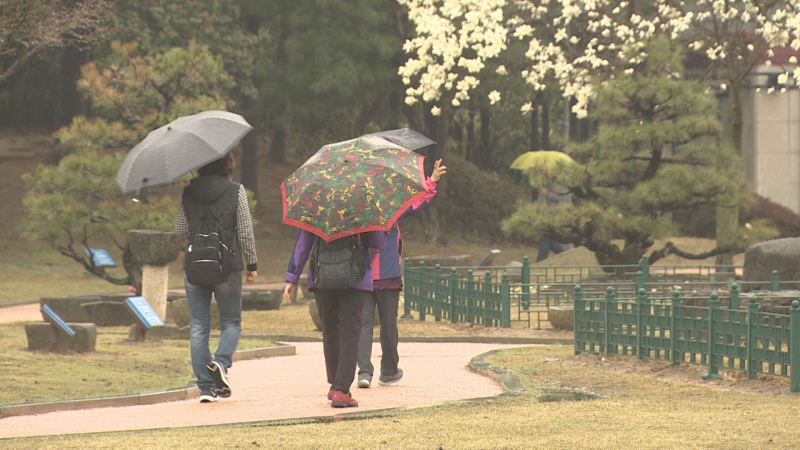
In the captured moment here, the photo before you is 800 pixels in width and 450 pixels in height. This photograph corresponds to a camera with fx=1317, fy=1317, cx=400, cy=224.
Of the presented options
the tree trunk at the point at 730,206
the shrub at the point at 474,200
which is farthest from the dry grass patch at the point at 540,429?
the shrub at the point at 474,200

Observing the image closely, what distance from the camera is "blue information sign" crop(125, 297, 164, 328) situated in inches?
637

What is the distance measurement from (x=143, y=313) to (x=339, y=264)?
7.06 meters

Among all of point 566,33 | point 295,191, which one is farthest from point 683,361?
point 566,33

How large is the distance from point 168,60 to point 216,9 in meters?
12.1

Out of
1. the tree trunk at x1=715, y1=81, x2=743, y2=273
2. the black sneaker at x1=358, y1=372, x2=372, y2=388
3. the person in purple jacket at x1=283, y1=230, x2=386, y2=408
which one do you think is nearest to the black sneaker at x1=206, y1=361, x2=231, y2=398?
the person in purple jacket at x1=283, y1=230, x2=386, y2=408

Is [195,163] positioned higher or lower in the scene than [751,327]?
higher

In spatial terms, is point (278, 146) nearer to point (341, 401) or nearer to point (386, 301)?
point (386, 301)

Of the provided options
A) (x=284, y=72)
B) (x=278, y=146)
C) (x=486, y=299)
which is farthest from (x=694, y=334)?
(x=278, y=146)

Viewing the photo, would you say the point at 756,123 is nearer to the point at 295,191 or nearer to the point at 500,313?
the point at 500,313

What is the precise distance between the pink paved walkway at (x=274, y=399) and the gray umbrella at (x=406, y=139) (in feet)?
7.03

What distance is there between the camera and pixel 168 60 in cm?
2739

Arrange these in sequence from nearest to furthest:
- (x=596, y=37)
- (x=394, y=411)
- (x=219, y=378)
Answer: (x=394, y=411), (x=219, y=378), (x=596, y=37)

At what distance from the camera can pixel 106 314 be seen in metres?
20.1

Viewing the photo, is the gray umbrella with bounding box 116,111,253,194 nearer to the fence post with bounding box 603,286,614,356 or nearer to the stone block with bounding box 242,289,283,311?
the fence post with bounding box 603,286,614,356
